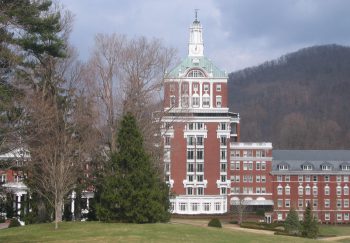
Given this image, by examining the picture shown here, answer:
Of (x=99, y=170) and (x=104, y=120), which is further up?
(x=104, y=120)

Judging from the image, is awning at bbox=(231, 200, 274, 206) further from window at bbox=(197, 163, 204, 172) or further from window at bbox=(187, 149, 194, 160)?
window at bbox=(187, 149, 194, 160)

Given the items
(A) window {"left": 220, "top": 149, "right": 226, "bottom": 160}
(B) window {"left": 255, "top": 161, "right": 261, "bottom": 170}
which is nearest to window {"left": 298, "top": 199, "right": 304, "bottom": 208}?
(B) window {"left": 255, "top": 161, "right": 261, "bottom": 170}

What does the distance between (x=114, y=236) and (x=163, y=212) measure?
7.93 meters

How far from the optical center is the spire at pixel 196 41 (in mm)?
77625

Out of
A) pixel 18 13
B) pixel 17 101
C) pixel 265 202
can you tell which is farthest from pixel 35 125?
pixel 265 202

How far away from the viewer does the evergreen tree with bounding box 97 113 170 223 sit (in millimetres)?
32281

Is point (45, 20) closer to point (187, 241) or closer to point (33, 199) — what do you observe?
point (187, 241)

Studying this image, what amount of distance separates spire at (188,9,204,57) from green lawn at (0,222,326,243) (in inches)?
1891

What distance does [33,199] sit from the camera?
130 feet

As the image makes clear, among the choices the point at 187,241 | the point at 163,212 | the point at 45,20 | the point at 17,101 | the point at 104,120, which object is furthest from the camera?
the point at 104,120

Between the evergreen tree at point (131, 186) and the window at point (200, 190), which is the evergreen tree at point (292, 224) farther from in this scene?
the evergreen tree at point (131, 186)

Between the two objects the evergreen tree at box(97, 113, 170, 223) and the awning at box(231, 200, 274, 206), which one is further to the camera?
the awning at box(231, 200, 274, 206)

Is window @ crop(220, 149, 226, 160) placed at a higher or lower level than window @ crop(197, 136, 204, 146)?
lower

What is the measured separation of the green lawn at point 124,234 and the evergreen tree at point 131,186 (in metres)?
1.28
